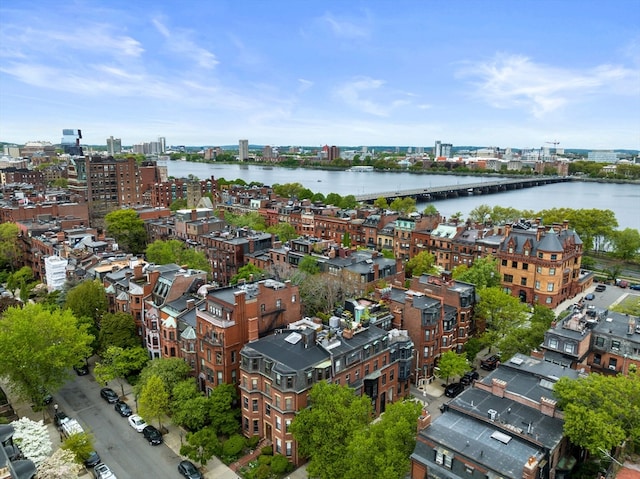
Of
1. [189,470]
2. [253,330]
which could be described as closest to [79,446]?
[189,470]

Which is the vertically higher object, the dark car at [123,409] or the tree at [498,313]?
the tree at [498,313]

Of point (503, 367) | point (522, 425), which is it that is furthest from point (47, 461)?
point (503, 367)

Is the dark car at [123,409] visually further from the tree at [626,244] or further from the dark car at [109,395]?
the tree at [626,244]

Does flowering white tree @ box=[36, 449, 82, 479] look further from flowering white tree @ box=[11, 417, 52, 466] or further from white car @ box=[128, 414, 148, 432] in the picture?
white car @ box=[128, 414, 148, 432]

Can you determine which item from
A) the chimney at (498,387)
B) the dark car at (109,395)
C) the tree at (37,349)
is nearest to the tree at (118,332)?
the tree at (37,349)

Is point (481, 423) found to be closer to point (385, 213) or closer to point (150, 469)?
point (150, 469)
